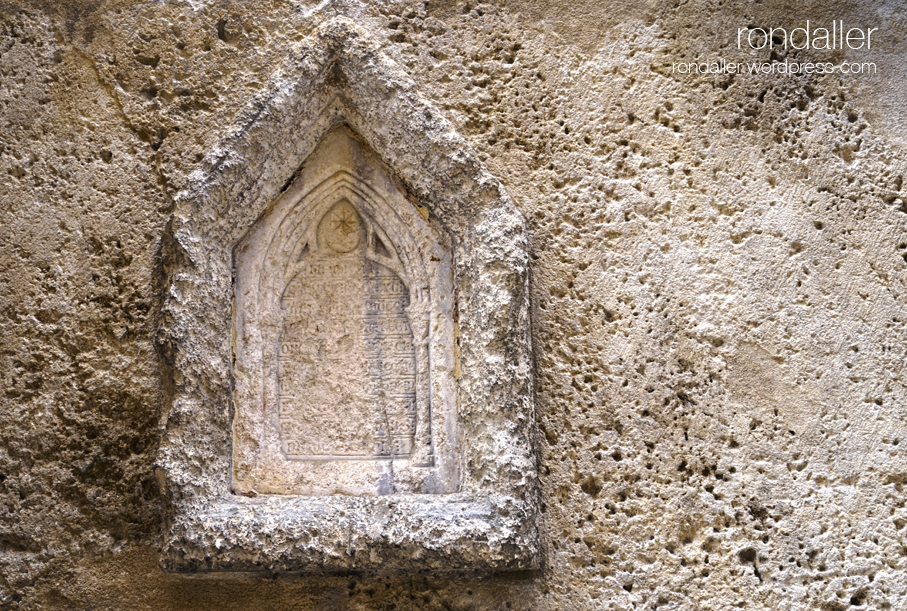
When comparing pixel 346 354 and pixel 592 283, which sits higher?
pixel 592 283

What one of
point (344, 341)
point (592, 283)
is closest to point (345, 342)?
point (344, 341)

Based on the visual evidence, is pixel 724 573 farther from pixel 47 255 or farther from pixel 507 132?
pixel 47 255

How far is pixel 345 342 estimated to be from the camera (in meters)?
2.57

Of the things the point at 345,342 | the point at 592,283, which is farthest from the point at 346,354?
the point at 592,283

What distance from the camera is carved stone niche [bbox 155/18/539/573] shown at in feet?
7.38

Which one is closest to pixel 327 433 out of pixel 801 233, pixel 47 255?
pixel 47 255

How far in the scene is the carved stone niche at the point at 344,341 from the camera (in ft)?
8.09

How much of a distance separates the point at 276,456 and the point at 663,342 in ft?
4.12

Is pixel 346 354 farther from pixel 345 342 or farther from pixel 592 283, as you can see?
pixel 592 283

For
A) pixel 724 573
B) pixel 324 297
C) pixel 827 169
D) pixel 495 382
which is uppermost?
pixel 827 169

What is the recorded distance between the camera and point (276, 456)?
246cm

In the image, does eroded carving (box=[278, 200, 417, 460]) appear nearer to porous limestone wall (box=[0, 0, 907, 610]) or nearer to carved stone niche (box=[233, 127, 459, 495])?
carved stone niche (box=[233, 127, 459, 495])

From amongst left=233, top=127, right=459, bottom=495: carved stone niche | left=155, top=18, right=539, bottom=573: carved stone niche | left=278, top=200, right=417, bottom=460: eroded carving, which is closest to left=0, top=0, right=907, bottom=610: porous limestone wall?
left=155, top=18, right=539, bottom=573: carved stone niche

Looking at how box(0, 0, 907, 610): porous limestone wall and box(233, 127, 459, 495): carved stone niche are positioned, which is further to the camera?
box(233, 127, 459, 495): carved stone niche
